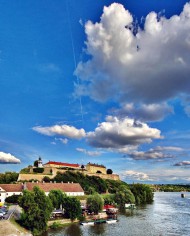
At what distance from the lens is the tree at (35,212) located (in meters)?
41.6

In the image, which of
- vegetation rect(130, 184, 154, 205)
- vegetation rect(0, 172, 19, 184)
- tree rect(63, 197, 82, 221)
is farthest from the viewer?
vegetation rect(130, 184, 154, 205)

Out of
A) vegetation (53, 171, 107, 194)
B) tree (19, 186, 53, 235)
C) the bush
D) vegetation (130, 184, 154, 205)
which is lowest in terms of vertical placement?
tree (19, 186, 53, 235)

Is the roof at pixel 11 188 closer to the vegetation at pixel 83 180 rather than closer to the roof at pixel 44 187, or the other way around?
the roof at pixel 44 187

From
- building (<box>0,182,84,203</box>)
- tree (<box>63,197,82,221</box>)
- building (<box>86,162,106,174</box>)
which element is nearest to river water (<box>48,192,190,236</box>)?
tree (<box>63,197,82,221</box>)

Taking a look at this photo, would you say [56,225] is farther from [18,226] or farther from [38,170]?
[38,170]

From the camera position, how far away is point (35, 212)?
4203cm

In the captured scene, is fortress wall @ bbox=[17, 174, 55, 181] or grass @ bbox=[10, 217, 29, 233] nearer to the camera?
grass @ bbox=[10, 217, 29, 233]

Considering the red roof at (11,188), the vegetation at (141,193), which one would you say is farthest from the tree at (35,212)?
the vegetation at (141,193)

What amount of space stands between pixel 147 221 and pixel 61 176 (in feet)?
170

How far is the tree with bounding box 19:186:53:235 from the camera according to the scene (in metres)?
41.6

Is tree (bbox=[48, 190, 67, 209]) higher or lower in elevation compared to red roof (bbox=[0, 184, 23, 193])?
lower

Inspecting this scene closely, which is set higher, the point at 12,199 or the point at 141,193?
the point at 141,193

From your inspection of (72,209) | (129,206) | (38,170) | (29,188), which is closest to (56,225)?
(72,209)

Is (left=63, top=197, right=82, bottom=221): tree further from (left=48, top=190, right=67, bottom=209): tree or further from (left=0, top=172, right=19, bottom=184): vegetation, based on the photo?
(left=0, top=172, right=19, bottom=184): vegetation
